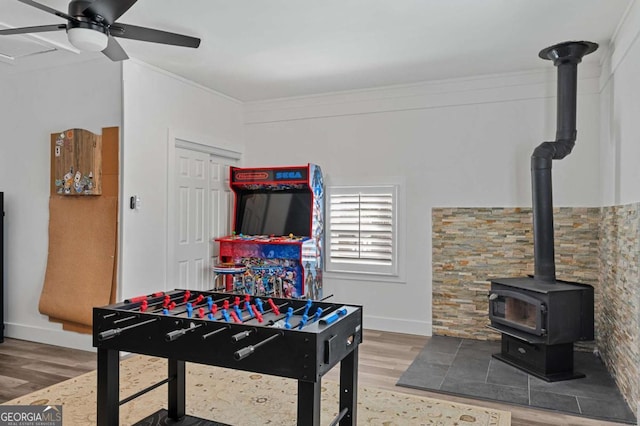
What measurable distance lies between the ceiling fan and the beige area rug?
90.4 inches

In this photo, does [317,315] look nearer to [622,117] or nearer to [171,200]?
[171,200]

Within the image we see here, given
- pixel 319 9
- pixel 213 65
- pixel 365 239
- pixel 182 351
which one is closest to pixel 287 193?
pixel 365 239

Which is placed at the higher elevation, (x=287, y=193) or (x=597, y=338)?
(x=287, y=193)

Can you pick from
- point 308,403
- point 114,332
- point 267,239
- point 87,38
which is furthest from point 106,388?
point 267,239

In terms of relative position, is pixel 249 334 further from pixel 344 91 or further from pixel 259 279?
pixel 344 91

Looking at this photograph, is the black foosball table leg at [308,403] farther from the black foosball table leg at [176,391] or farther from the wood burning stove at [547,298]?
the wood burning stove at [547,298]

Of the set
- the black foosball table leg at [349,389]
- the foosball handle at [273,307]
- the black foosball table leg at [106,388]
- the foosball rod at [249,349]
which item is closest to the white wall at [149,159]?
the black foosball table leg at [106,388]

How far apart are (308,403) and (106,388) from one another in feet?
3.78

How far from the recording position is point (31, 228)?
4531 mm

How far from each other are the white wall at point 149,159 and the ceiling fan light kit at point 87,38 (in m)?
1.38

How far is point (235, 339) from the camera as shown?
200 cm

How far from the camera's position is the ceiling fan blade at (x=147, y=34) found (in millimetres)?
2783

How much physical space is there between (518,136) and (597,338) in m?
2.02

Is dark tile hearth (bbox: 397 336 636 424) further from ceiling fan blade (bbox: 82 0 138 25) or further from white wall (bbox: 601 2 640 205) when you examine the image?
ceiling fan blade (bbox: 82 0 138 25)
